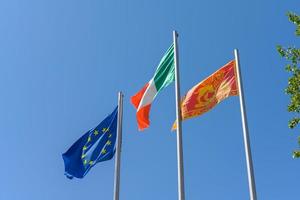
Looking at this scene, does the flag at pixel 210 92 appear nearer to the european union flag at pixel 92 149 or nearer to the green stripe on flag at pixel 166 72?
the green stripe on flag at pixel 166 72

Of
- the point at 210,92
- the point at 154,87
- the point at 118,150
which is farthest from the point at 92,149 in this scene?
the point at 210,92

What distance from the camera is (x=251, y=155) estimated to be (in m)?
15.1

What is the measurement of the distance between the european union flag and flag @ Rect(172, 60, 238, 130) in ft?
10.9

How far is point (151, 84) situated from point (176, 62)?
1693mm

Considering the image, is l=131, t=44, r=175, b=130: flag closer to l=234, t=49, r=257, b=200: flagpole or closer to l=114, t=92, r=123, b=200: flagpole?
l=114, t=92, r=123, b=200: flagpole

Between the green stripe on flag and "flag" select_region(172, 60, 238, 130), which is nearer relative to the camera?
"flag" select_region(172, 60, 238, 130)

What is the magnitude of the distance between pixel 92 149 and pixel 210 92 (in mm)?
5515

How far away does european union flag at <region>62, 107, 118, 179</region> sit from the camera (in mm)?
19609

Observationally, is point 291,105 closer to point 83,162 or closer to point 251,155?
point 251,155

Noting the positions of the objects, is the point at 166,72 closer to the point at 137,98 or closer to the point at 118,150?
the point at 137,98

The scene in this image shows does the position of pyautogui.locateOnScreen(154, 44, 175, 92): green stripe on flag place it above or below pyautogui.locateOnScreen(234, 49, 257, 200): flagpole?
above

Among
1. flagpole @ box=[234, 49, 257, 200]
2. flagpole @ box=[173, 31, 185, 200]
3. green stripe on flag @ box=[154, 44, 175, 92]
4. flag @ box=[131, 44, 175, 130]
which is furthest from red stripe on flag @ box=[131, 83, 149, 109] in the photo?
flagpole @ box=[234, 49, 257, 200]

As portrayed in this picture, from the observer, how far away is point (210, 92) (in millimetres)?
17703

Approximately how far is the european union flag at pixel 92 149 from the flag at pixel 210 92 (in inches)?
131
